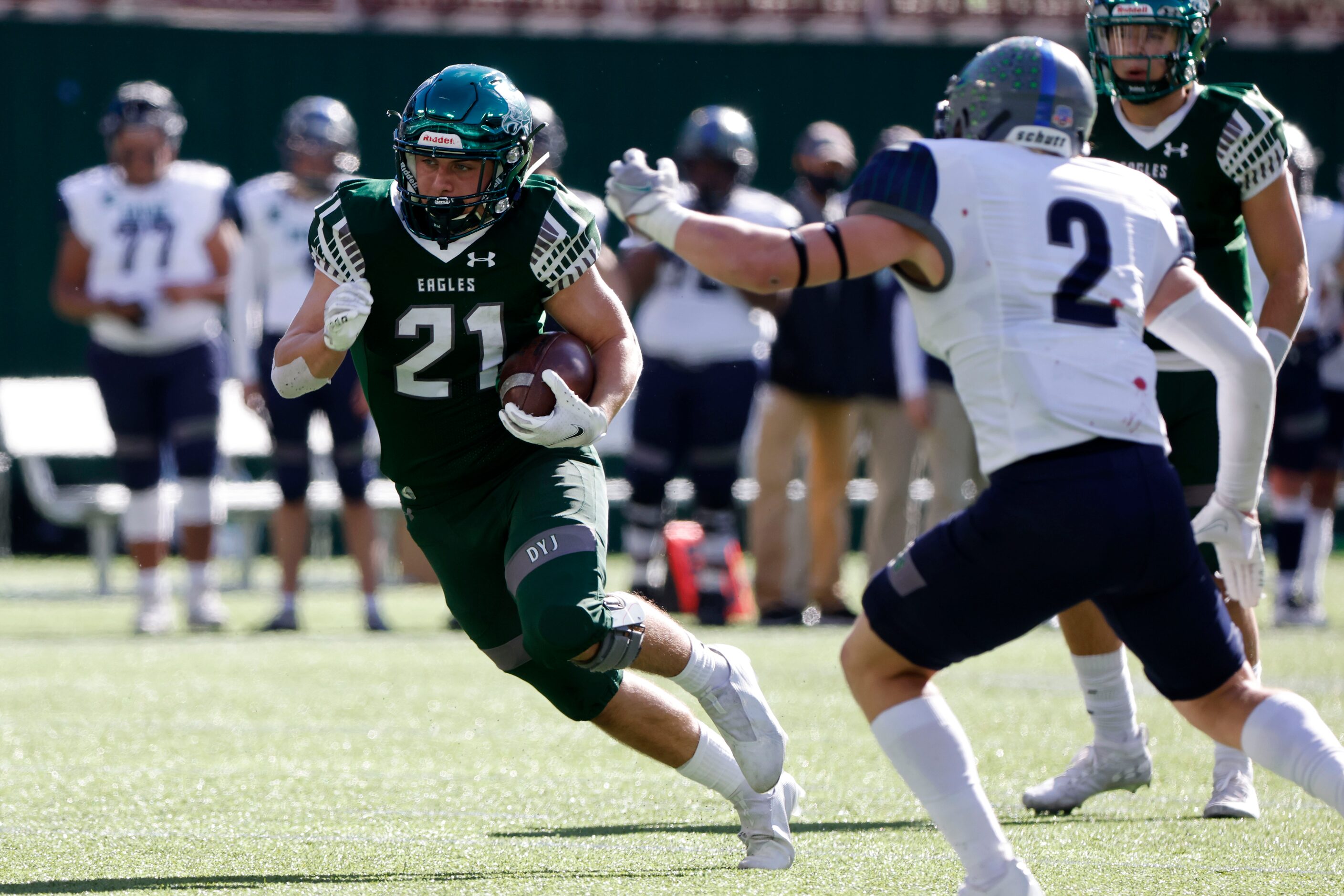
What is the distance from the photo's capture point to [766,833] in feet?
12.1

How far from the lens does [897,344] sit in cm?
880

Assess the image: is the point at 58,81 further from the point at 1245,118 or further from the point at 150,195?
the point at 1245,118

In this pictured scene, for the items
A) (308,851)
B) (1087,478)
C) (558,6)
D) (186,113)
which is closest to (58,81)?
(186,113)

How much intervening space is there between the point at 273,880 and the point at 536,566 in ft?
2.43

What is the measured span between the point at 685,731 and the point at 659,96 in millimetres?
10504

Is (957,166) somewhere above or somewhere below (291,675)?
above

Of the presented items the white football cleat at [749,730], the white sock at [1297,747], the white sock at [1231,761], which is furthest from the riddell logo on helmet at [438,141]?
the white sock at [1231,761]

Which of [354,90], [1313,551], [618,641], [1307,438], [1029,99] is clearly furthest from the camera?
[354,90]

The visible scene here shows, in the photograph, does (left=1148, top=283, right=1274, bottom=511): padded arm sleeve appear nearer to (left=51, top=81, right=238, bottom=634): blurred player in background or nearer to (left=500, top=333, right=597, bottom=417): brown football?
(left=500, top=333, right=597, bottom=417): brown football

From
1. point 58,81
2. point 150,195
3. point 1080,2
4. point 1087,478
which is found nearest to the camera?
point 1087,478

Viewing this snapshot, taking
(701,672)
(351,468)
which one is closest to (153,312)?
(351,468)

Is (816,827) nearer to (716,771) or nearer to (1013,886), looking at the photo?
(716,771)

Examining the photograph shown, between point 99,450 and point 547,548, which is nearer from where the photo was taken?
point 547,548

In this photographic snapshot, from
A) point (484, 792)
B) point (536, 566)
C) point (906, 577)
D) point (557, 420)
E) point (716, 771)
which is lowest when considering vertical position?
point (484, 792)
